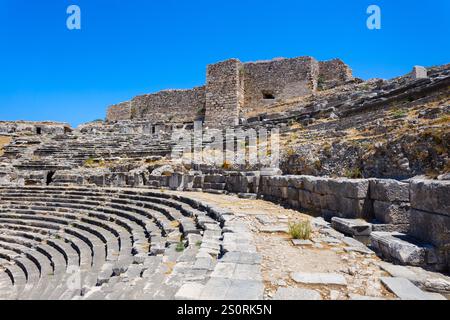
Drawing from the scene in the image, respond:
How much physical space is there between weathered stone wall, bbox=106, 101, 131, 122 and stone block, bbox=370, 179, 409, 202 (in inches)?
1299

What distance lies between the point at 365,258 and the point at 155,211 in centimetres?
605

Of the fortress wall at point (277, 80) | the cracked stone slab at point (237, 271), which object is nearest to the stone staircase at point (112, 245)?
the cracked stone slab at point (237, 271)

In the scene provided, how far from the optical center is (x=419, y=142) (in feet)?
25.8

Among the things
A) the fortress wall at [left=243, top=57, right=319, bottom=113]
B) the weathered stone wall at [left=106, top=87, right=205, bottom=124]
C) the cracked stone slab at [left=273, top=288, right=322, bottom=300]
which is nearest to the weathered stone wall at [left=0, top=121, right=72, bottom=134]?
the weathered stone wall at [left=106, top=87, right=205, bottom=124]

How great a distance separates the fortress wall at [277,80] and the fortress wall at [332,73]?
59 cm

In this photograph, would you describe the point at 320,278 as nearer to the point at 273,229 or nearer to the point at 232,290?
the point at 232,290

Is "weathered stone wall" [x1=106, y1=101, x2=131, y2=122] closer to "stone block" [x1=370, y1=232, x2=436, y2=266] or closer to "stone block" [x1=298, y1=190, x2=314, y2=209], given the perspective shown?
"stone block" [x1=298, y1=190, x2=314, y2=209]

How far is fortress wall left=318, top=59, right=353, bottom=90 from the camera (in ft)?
90.6

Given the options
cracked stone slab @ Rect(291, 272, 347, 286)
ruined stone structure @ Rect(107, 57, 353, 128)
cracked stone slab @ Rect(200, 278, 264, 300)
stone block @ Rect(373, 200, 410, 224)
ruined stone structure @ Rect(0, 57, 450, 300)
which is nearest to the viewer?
cracked stone slab @ Rect(200, 278, 264, 300)

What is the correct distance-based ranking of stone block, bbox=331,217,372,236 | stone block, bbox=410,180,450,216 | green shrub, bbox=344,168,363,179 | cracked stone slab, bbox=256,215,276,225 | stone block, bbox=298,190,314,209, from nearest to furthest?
stone block, bbox=410,180,450,216 < stone block, bbox=331,217,372,236 < cracked stone slab, bbox=256,215,276,225 < stone block, bbox=298,190,314,209 < green shrub, bbox=344,168,363,179

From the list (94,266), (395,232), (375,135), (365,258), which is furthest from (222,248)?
(375,135)

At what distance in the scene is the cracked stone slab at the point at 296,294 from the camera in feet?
9.42

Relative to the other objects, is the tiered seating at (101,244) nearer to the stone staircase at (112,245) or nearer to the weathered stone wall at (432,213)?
the stone staircase at (112,245)

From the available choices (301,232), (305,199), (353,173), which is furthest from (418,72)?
(301,232)
